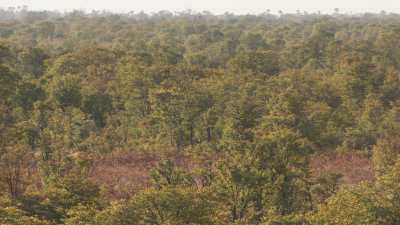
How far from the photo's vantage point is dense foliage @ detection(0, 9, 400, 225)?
24.4m

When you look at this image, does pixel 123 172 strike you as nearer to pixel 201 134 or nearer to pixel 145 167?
pixel 145 167

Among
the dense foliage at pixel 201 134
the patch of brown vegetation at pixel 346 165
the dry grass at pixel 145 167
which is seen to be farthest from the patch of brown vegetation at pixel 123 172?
the patch of brown vegetation at pixel 346 165

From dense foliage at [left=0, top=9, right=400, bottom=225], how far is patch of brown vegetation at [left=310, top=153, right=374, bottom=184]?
1.09m

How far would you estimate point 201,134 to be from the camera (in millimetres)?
52562

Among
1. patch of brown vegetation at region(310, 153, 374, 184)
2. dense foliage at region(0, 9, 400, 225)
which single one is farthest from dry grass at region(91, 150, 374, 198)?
dense foliage at region(0, 9, 400, 225)

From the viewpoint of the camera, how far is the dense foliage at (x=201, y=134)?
2442 cm

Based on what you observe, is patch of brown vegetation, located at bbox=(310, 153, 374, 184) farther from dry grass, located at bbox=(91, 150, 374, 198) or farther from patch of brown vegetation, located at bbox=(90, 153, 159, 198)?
patch of brown vegetation, located at bbox=(90, 153, 159, 198)

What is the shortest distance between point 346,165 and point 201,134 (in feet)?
52.8

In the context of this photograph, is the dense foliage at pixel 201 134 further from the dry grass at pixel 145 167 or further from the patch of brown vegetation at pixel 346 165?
the patch of brown vegetation at pixel 346 165

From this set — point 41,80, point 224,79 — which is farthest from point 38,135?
point 224,79

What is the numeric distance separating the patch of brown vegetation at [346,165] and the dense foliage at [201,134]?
3.56ft

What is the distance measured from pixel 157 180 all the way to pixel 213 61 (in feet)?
188

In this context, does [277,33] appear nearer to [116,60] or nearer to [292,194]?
[116,60]

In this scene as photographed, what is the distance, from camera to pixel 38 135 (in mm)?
44438
